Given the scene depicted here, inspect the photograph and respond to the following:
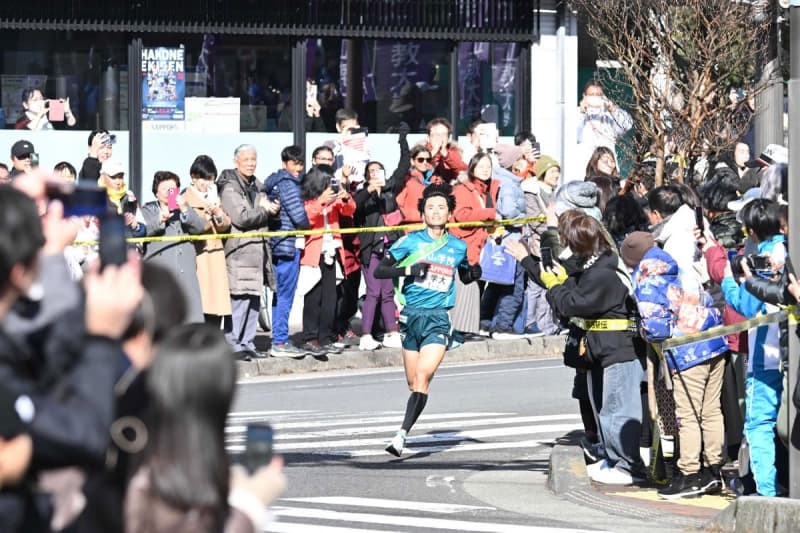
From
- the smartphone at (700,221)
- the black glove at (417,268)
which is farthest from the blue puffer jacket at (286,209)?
the smartphone at (700,221)

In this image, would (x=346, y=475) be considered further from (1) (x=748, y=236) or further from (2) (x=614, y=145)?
(2) (x=614, y=145)

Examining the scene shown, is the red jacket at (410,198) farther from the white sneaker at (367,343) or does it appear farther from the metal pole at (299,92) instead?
the metal pole at (299,92)

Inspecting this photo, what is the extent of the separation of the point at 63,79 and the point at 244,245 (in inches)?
225

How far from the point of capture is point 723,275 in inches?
416

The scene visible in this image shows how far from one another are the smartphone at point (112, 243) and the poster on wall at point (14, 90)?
18.0 metres

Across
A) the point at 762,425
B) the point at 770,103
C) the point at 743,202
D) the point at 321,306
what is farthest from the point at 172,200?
the point at 770,103

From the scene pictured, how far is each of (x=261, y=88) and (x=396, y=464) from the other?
37.9ft

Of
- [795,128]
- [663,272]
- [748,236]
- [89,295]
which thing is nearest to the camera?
[89,295]

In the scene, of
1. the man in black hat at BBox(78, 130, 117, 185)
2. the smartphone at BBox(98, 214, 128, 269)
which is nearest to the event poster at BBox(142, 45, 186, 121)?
the man in black hat at BBox(78, 130, 117, 185)

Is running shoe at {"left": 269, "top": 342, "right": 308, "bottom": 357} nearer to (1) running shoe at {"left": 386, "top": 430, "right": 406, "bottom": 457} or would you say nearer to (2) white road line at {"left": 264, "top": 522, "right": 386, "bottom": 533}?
(1) running shoe at {"left": 386, "top": 430, "right": 406, "bottom": 457}

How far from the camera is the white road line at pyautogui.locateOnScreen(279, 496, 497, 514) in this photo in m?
10.3

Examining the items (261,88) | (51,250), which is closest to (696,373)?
(51,250)

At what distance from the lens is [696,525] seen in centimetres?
960

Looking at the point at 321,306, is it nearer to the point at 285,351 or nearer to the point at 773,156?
the point at 285,351
